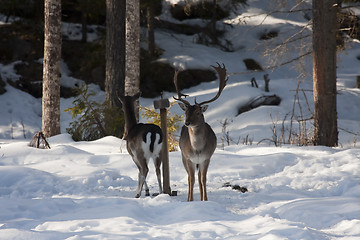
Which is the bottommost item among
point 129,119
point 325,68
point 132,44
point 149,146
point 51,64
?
point 149,146

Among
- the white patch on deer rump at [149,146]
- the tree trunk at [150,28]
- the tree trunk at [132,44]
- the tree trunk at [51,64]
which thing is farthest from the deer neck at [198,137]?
the tree trunk at [150,28]

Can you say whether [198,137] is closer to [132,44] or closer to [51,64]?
[132,44]

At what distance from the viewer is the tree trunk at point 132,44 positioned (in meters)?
11.2

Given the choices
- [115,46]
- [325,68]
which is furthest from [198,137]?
[115,46]

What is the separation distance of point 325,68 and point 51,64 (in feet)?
23.4

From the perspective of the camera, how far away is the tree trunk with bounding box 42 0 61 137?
1195 centimetres

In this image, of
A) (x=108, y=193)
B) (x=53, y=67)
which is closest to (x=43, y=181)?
(x=108, y=193)

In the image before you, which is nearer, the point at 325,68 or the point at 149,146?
the point at 149,146

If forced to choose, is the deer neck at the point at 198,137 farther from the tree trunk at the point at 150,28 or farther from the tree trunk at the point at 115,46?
the tree trunk at the point at 150,28

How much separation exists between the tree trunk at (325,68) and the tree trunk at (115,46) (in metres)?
5.61

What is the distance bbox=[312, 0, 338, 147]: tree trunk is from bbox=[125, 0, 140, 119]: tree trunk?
4.39 metres

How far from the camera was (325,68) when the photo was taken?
33.4 ft

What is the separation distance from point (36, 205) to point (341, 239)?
3.55 metres

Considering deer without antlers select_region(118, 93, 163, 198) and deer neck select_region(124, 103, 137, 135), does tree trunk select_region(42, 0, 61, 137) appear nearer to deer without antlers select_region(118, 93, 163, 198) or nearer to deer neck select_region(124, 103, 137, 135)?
deer neck select_region(124, 103, 137, 135)
